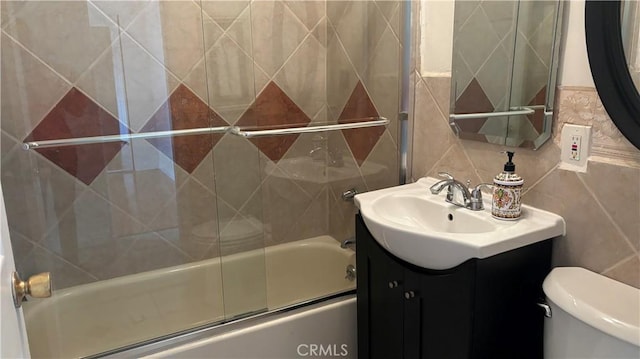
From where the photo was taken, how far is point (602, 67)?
116cm

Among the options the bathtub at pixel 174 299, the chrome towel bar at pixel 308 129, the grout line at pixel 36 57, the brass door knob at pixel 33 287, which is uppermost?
the grout line at pixel 36 57

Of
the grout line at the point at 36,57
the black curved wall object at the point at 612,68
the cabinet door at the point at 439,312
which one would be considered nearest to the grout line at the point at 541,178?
the black curved wall object at the point at 612,68

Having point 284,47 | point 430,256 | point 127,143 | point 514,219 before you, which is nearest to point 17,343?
point 430,256

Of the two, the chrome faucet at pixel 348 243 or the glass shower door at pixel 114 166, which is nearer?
the glass shower door at pixel 114 166

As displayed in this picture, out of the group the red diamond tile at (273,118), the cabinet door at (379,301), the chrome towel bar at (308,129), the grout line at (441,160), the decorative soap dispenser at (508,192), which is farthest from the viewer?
the red diamond tile at (273,118)

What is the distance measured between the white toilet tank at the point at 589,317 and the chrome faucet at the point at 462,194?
12.1 inches

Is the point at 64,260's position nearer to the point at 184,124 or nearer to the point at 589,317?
the point at 184,124

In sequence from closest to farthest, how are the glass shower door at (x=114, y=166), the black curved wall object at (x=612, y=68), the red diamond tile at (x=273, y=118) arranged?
the black curved wall object at (x=612, y=68)
the glass shower door at (x=114, y=166)
the red diamond tile at (x=273, y=118)

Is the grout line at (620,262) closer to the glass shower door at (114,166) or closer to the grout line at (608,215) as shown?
the grout line at (608,215)

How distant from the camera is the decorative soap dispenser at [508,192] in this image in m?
1.32

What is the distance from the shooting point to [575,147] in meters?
1.27

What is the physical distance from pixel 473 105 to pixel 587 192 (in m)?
0.48

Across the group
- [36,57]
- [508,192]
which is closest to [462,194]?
[508,192]

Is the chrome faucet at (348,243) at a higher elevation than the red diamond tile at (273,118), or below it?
below
